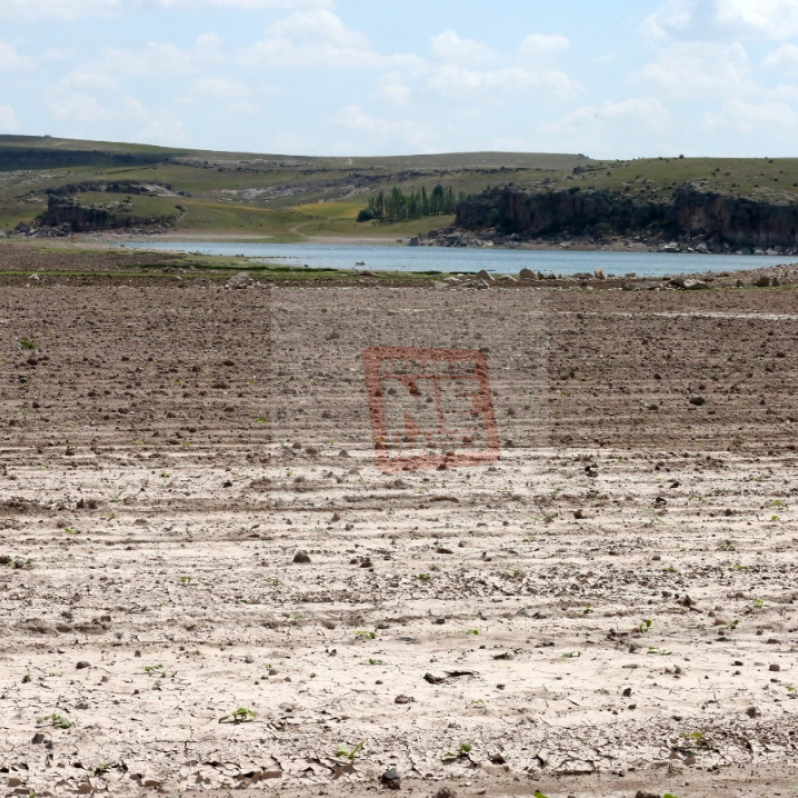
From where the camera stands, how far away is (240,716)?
5945mm

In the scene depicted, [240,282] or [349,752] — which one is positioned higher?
[240,282]

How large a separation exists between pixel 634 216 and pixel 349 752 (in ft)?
525

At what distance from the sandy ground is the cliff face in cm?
13912

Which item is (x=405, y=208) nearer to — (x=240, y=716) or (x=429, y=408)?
(x=429, y=408)

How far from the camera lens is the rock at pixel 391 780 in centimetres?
537

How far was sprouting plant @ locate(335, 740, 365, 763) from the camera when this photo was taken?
5.59m

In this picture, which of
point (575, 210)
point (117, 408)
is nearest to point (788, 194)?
point (575, 210)

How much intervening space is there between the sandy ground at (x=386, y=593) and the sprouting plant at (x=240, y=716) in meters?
0.02

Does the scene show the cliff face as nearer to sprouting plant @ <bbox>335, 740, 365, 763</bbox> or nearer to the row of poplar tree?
the row of poplar tree

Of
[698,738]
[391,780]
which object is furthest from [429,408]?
[391,780]

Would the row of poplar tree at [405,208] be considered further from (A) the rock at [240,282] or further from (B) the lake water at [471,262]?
(A) the rock at [240,282]

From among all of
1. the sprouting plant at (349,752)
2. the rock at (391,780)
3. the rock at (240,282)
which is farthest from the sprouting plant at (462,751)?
the rock at (240,282)

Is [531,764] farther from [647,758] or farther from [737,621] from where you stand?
[737,621]

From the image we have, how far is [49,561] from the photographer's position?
8.26 meters
